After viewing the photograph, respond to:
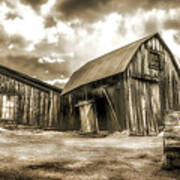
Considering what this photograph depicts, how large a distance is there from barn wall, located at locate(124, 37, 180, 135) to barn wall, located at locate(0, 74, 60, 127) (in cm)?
542

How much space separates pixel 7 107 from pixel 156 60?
29.2 feet

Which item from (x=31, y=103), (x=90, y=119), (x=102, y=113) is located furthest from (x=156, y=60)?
(x=31, y=103)

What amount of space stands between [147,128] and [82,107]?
11.9ft

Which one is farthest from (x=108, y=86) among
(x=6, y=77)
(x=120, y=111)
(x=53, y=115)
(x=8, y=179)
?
(x=8, y=179)

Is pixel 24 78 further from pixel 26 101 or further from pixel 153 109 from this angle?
pixel 153 109

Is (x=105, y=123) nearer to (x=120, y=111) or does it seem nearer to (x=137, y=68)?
(x=120, y=111)

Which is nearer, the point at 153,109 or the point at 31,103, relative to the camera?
the point at 153,109

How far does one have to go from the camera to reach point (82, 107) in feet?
40.4

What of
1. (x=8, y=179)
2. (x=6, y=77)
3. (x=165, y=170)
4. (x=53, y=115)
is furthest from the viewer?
(x=53, y=115)

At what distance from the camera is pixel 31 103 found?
13406mm

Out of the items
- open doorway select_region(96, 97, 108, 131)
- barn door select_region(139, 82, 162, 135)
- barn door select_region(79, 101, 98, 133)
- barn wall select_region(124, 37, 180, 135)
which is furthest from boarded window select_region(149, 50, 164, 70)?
barn door select_region(79, 101, 98, 133)

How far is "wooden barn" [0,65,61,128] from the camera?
41.4 ft

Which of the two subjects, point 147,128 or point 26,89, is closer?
point 147,128

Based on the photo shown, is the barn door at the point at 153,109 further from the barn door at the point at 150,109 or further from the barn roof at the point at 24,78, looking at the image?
the barn roof at the point at 24,78
